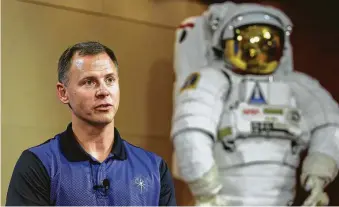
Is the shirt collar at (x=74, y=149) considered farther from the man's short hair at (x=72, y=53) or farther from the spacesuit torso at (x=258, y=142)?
the spacesuit torso at (x=258, y=142)

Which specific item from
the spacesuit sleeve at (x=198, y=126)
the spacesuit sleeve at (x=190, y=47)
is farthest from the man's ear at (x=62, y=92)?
the spacesuit sleeve at (x=190, y=47)

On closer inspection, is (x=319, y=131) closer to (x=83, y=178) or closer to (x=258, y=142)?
(x=258, y=142)

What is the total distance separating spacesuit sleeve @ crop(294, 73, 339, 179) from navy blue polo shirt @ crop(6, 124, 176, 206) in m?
0.89

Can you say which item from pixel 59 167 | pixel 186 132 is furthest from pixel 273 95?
pixel 59 167

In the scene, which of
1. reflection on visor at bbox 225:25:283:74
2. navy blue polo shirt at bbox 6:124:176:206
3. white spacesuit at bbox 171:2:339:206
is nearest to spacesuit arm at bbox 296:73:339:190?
white spacesuit at bbox 171:2:339:206

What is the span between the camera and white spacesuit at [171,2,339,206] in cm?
144

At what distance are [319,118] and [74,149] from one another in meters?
1.01

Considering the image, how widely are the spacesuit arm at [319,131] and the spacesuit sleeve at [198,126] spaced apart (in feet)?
0.72

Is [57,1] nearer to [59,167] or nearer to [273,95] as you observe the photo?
[59,167]

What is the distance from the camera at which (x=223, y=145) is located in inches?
58.7

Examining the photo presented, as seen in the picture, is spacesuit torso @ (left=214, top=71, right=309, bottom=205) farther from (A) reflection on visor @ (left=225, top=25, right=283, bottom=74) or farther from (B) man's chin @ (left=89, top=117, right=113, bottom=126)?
(B) man's chin @ (left=89, top=117, right=113, bottom=126)

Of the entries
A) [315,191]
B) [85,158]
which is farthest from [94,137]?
[315,191]

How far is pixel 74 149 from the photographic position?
0.65m

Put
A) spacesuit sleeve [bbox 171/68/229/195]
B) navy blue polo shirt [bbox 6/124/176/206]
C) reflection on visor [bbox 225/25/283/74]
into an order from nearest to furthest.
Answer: navy blue polo shirt [bbox 6/124/176/206], spacesuit sleeve [bbox 171/68/229/195], reflection on visor [bbox 225/25/283/74]
